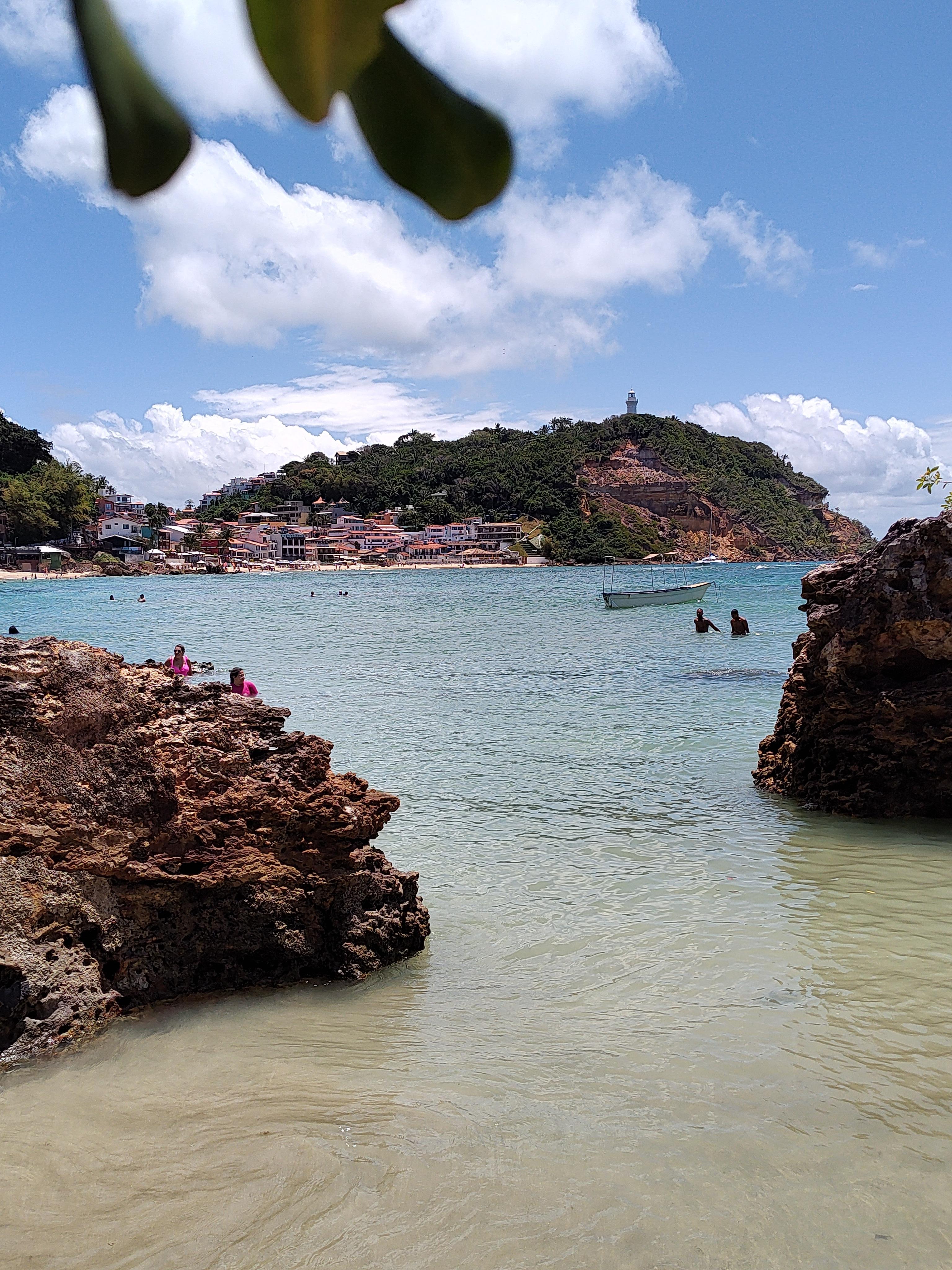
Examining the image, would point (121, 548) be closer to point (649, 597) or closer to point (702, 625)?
point (649, 597)

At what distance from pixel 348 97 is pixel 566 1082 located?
467 cm

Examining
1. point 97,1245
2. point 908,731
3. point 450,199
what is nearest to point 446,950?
point 97,1245

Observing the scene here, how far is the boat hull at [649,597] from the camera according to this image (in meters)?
45.4

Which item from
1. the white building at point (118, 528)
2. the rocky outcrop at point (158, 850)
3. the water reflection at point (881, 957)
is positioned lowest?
the water reflection at point (881, 957)

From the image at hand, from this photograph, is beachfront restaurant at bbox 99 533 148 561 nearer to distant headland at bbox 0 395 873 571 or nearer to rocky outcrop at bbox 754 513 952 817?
distant headland at bbox 0 395 873 571

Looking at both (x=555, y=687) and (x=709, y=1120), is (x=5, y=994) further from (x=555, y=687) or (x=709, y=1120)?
(x=555, y=687)

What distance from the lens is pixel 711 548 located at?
442ft

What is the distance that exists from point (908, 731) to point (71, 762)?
672 centimetres

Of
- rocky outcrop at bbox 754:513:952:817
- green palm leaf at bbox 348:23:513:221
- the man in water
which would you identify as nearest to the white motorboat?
the man in water

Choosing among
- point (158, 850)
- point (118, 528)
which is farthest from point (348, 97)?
point (118, 528)

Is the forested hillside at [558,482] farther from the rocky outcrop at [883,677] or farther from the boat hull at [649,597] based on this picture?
the rocky outcrop at [883,677]

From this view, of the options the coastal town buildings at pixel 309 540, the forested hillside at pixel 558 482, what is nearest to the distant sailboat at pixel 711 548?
the forested hillside at pixel 558 482

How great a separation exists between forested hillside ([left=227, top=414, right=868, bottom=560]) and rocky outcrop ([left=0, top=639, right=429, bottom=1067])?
110851 millimetres

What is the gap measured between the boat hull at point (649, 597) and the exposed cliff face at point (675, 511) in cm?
7710
